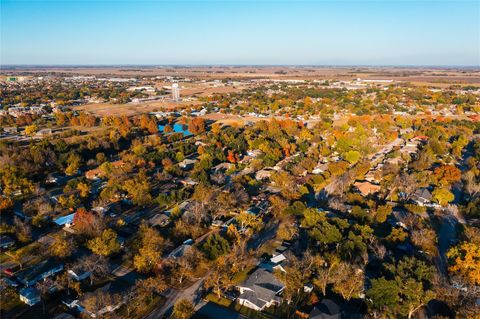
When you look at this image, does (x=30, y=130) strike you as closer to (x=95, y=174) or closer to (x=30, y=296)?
(x=95, y=174)

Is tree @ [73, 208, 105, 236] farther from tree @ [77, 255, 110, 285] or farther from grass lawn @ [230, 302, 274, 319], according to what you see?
grass lawn @ [230, 302, 274, 319]

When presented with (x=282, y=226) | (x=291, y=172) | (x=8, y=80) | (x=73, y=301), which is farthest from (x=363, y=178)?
(x=8, y=80)

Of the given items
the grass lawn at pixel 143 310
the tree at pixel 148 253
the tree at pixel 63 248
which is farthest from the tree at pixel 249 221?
the tree at pixel 63 248

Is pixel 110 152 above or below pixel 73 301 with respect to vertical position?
above

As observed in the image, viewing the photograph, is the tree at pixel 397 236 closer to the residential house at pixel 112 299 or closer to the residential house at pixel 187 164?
the residential house at pixel 112 299

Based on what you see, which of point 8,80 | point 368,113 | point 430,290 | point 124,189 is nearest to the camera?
point 430,290

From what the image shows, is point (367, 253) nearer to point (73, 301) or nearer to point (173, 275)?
point (173, 275)

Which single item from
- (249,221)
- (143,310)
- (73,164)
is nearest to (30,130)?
(73,164)
